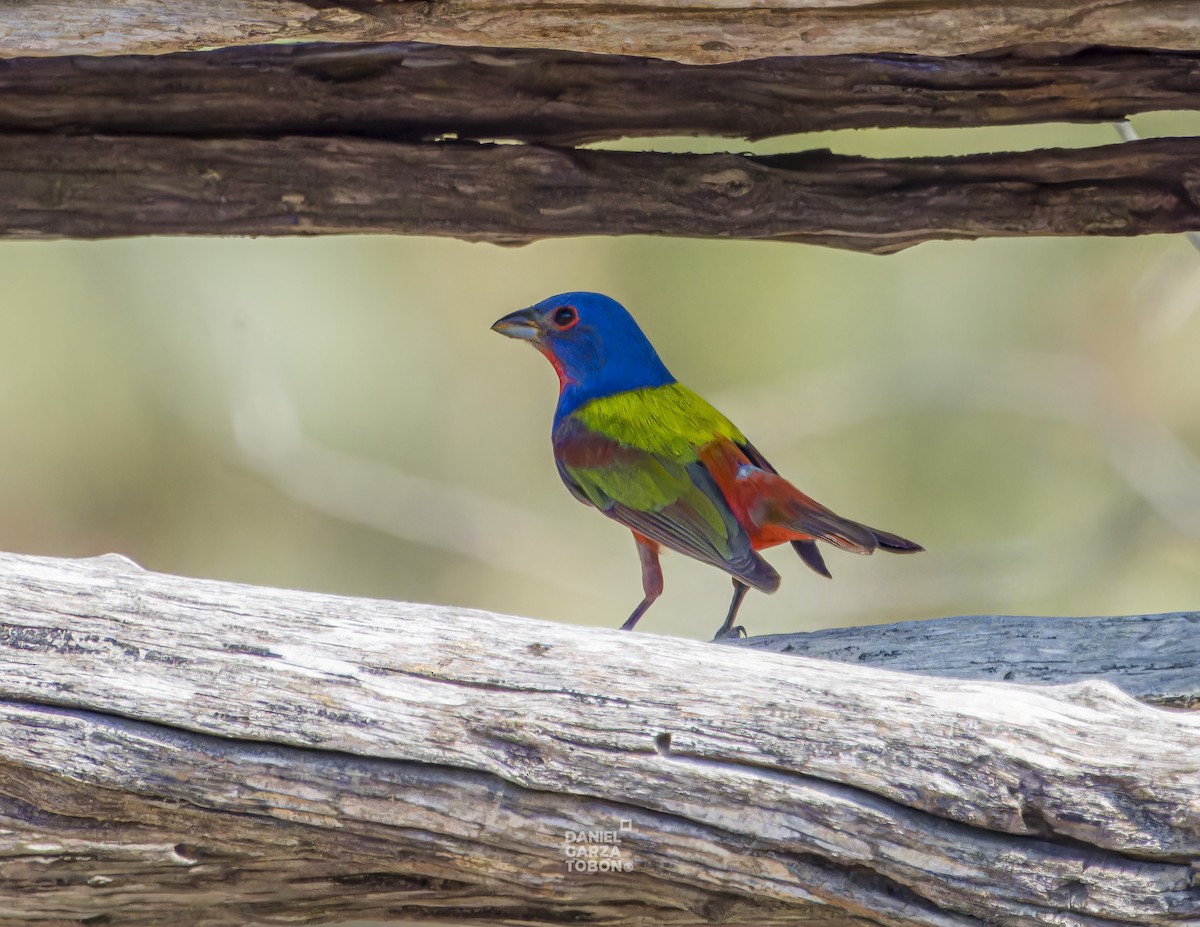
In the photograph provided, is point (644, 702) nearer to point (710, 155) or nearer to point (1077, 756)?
point (1077, 756)

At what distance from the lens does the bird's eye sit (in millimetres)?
3500

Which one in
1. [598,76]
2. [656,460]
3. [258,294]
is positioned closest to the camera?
[598,76]

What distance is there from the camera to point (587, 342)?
138 inches

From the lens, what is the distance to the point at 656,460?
3.23 meters

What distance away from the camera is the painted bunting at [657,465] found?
3.06 m

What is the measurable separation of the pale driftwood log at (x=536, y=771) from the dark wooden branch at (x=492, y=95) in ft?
3.49

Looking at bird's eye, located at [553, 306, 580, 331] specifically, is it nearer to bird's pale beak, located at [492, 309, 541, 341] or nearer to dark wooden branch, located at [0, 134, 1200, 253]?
bird's pale beak, located at [492, 309, 541, 341]

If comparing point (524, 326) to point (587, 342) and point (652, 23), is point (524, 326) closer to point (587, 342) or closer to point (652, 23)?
point (587, 342)

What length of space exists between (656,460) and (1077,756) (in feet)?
4.82

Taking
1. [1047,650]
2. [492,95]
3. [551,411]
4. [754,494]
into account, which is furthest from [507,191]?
[551,411]

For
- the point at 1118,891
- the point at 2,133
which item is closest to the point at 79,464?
the point at 2,133

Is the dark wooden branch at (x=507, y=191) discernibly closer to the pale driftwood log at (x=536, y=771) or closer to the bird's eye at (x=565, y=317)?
the bird's eye at (x=565, y=317)

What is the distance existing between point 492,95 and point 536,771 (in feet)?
4.67

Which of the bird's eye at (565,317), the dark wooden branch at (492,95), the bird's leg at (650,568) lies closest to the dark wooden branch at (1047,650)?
the bird's leg at (650,568)
